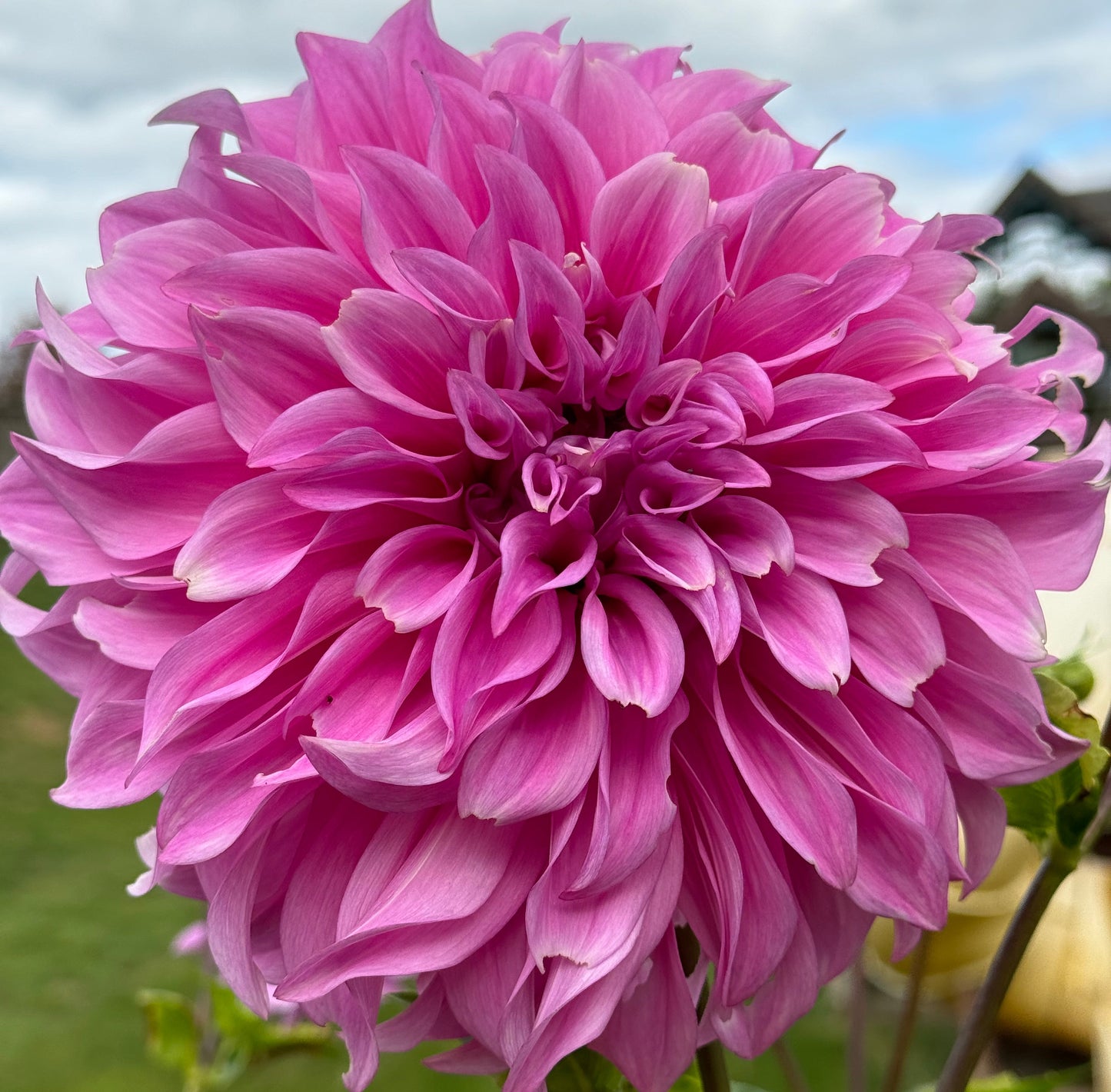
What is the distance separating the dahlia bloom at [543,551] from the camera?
0.20 meters

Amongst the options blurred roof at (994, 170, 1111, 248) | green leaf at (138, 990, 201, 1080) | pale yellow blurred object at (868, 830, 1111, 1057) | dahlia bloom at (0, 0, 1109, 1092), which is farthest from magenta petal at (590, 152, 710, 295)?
blurred roof at (994, 170, 1111, 248)

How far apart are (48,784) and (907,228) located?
115 cm

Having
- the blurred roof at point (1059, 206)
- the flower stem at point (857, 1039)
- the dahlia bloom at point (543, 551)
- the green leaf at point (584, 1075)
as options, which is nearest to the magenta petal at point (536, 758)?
the dahlia bloom at point (543, 551)

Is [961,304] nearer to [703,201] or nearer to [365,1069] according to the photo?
[703,201]

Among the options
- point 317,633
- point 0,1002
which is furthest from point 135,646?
point 0,1002

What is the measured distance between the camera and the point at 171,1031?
54 cm

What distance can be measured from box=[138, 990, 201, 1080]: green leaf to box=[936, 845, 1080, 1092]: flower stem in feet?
1.35

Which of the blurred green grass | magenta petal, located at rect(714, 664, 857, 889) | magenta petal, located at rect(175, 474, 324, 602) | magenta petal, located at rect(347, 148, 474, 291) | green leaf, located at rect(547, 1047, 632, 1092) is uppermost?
magenta petal, located at rect(347, 148, 474, 291)

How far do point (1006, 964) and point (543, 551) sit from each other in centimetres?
18

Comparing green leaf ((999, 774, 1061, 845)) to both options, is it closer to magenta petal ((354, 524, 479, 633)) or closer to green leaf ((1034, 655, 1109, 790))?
green leaf ((1034, 655, 1109, 790))

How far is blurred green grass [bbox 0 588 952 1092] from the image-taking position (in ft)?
2.68

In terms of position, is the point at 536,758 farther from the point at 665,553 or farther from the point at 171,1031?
the point at 171,1031

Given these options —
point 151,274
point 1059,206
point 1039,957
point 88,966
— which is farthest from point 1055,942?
point 1059,206

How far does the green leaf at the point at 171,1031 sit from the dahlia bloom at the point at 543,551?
0.35 meters
